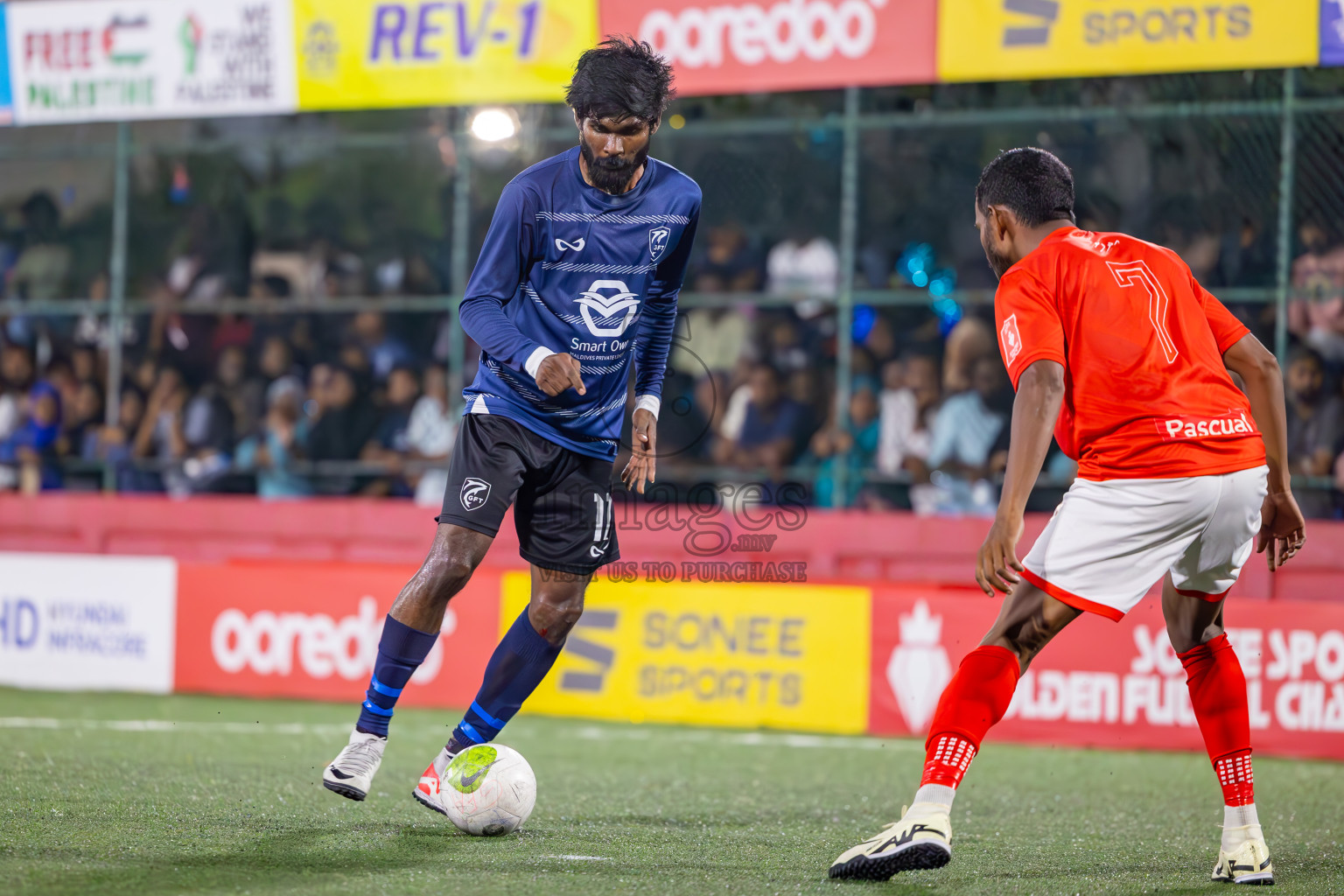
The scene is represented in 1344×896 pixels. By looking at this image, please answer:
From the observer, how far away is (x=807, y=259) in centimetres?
1160

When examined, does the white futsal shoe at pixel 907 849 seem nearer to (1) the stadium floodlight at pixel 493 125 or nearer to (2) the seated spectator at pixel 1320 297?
(2) the seated spectator at pixel 1320 297

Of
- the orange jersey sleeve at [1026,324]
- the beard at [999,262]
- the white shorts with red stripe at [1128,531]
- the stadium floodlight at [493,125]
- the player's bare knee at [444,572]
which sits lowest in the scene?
the player's bare knee at [444,572]

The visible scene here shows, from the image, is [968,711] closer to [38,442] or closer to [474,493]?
[474,493]

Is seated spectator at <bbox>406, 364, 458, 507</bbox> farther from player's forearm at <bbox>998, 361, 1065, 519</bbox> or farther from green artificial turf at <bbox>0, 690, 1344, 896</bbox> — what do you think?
player's forearm at <bbox>998, 361, 1065, 519</bbox>

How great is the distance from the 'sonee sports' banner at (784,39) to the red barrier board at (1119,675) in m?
3.22

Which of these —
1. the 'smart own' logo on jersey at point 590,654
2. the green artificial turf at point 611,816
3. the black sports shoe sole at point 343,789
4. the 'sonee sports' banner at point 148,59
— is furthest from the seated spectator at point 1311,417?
the 'sonee sports' banner at point 148,59

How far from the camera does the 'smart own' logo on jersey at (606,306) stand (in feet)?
16.1

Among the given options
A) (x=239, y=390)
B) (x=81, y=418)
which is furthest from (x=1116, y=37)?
(x=81, y=418)

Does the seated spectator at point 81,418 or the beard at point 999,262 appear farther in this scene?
the seated spectator at point 81,418

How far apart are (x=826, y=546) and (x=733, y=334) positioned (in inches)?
102

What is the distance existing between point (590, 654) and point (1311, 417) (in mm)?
4556

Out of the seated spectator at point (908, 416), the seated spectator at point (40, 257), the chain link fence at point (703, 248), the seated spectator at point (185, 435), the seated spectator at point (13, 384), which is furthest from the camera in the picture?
the seated spectator at point (40, 257)

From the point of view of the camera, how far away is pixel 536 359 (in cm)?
454

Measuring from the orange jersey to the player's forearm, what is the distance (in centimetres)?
13
